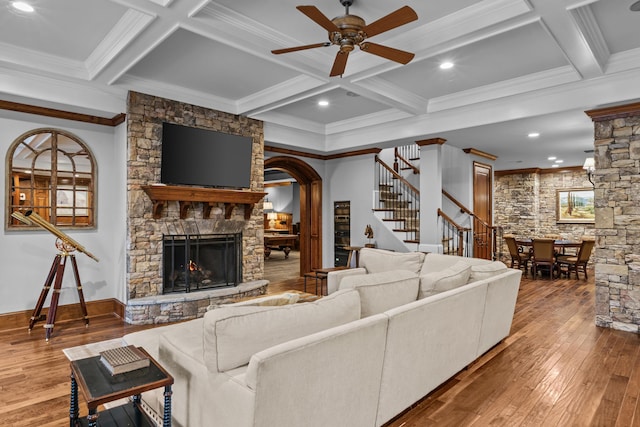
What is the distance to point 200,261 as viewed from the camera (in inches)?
213

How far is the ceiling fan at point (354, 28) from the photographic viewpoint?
2473mm

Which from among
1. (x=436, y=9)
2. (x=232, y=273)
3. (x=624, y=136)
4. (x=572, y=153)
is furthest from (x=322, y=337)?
(x=572, y=153)

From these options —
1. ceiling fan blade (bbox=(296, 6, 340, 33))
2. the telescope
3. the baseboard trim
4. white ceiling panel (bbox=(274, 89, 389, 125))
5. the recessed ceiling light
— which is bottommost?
the baseboard trim

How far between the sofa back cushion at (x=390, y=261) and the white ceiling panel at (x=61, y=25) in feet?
12.3

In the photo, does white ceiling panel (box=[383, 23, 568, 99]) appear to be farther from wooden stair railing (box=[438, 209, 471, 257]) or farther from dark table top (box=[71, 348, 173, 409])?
dark table top (box=[71, 348, 173, 409])

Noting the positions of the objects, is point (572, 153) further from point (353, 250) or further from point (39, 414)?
point (39, 414)

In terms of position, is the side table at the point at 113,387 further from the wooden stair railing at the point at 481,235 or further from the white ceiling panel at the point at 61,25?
the wooden stair railing at the point at 481,235

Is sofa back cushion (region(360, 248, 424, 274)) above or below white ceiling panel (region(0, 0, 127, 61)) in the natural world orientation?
below

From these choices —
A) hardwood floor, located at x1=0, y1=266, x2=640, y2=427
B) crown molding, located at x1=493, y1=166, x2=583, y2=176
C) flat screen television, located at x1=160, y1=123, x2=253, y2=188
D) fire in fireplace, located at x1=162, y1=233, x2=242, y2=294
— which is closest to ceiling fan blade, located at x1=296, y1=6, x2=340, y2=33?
hardwood floor, located at x1=0, y1=266, x2=640, y2=427

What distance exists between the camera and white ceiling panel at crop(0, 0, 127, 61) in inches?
121

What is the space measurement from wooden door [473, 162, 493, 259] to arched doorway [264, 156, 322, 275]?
10.4ft

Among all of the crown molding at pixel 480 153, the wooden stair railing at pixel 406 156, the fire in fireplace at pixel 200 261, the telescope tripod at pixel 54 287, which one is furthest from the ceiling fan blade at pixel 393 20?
the wooden stair railing at pixel 406 156

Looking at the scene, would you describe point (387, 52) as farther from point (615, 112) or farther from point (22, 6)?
point (615, 112)

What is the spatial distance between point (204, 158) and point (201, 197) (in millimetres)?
560
